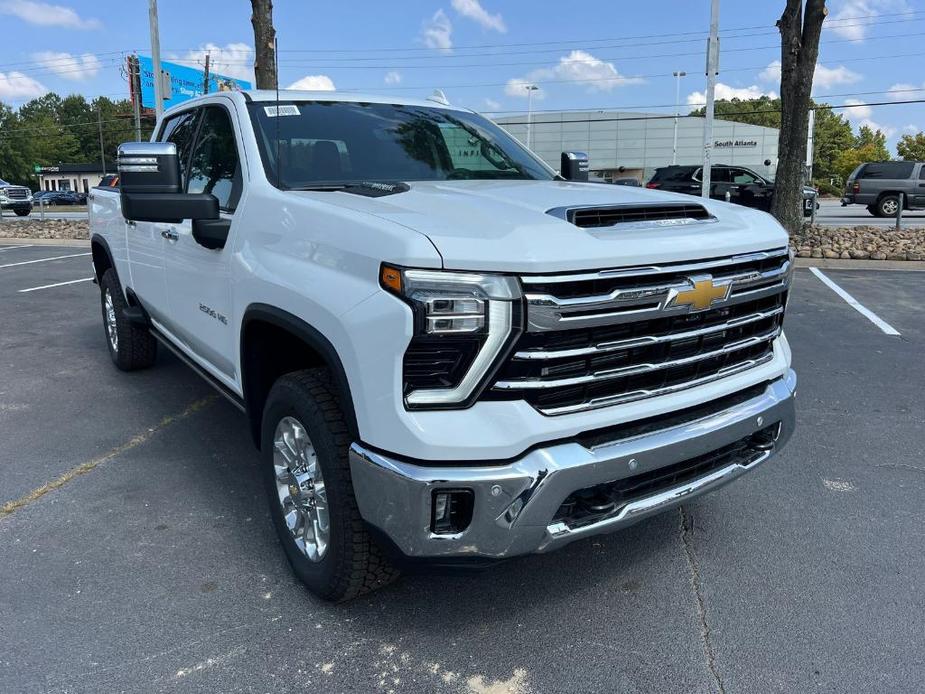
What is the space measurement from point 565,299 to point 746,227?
3.25 feet

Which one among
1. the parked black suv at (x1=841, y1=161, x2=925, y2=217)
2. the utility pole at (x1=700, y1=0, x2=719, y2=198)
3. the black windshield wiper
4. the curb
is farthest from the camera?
the parked black suv at (x1=841, y1=161, x2=925, y2=217)

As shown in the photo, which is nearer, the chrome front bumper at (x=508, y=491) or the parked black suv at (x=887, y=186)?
the chrome front bumper at (x=508, y=491)

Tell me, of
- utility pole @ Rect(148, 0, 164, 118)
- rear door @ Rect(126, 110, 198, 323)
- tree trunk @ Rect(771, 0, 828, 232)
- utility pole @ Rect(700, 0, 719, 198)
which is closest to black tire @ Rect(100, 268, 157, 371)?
rear door @ Rect(126, 110, 198, 323)

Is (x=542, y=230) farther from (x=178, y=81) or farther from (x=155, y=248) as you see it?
(x=178, y=81)

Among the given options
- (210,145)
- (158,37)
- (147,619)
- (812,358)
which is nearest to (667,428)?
(147,619)

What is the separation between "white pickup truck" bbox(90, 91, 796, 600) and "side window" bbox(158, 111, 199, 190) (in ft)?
2.89

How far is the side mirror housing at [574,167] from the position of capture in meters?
4.47

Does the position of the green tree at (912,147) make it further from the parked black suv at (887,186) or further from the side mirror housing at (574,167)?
the side mirror housing at (574,167)

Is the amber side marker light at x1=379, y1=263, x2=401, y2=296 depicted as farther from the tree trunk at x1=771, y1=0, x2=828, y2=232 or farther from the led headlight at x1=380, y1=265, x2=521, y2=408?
the tree trunk at x1=771, y1=0, x2=828, y2=232

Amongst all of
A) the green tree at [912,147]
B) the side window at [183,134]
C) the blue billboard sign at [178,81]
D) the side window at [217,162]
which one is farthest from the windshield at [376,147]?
the green tree at [912,147]

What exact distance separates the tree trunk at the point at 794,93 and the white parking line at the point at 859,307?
3.48 meters

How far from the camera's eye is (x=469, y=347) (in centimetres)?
213

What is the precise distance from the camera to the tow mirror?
2.94m

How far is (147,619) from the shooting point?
2.66 metres
